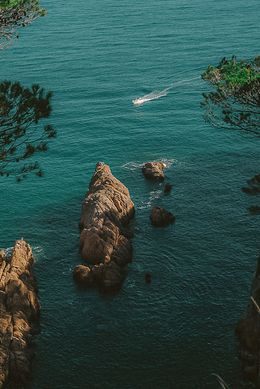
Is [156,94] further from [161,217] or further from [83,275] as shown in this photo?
[83,275]

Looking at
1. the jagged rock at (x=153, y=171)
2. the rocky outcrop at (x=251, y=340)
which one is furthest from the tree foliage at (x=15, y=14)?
the jagged rock at (x=153, y=171)

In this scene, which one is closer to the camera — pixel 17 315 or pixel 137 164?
pixel 17 315

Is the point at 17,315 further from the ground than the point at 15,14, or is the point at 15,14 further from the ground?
the point at 15,14

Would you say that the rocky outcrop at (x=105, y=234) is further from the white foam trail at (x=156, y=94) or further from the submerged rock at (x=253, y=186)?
the white foam trail at (x=156, y=94)

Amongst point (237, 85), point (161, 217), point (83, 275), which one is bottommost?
point (161, 217)

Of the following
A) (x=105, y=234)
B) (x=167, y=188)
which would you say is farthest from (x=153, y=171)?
(x=105, y=234)

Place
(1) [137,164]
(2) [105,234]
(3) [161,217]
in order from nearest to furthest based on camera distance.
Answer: (2) [105,234]
(3) [161,217]
(1) [137,164]
